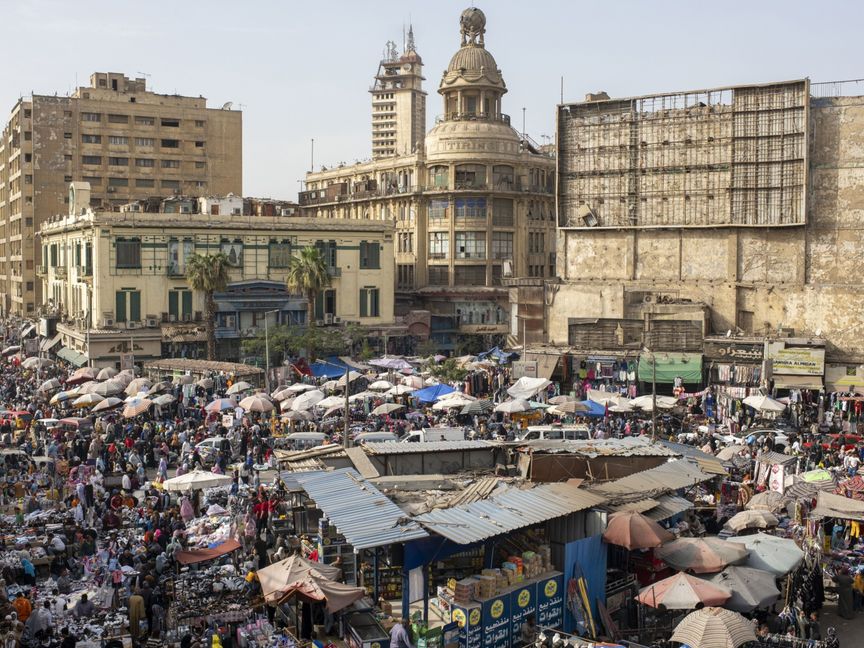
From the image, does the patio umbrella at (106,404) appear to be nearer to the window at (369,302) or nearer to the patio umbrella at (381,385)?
the patio umbrella at (381,385)

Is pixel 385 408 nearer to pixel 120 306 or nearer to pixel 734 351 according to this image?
pixel 734 351

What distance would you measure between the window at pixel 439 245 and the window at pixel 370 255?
12.2 meters

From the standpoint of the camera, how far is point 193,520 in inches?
1022

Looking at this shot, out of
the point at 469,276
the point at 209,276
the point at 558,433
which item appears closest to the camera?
the point at 558,433

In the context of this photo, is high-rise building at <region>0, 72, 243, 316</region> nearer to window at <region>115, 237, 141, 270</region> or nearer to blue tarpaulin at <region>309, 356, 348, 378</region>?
window at <region>115, 237, 141, 270</region>

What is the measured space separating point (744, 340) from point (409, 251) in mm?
34459

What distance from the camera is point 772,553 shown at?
2030 centimetres

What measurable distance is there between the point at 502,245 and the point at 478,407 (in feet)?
128

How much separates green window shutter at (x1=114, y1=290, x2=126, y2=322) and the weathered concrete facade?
988 inches

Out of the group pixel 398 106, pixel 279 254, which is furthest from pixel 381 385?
pixel 398 106

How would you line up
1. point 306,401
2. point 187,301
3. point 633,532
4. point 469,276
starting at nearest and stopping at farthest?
A: point 633,532 → point 306,401 → point 187,301 → point 469,276

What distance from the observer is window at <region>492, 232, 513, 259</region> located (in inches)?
3029

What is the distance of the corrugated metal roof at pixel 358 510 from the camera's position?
1731 cm

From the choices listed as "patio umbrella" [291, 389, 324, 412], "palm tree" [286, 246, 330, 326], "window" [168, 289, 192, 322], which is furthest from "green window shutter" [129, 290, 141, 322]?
"patio umbrella" [291, 389, 324, 412]
